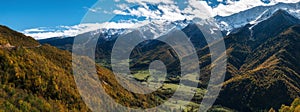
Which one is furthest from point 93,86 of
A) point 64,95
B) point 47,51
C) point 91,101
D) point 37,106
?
point 37,106

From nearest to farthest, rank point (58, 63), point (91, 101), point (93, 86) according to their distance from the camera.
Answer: point (91, 101), point (93, 86), point (58, 63)

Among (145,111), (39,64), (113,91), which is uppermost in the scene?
(39,64)

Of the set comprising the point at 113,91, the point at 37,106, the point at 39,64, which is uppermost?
the point at 39,64

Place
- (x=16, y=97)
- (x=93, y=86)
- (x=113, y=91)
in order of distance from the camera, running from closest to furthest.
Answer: (x=16, y=97)
(x=93, y=86)
(x=113, y=91)

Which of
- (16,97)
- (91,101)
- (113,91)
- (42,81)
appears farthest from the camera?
(113,91)

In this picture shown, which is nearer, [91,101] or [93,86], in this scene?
[91,101]

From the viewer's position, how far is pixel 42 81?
4675 inches

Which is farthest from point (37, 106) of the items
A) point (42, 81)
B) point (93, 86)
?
point (93, 86)

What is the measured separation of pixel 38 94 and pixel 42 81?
8.12 m

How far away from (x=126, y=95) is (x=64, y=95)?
196 ft

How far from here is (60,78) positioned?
13338 cm

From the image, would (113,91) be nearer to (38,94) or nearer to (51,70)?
(51,70)

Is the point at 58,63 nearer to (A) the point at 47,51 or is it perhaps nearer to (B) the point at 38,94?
(A) the point at 47,51

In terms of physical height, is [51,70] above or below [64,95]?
above
